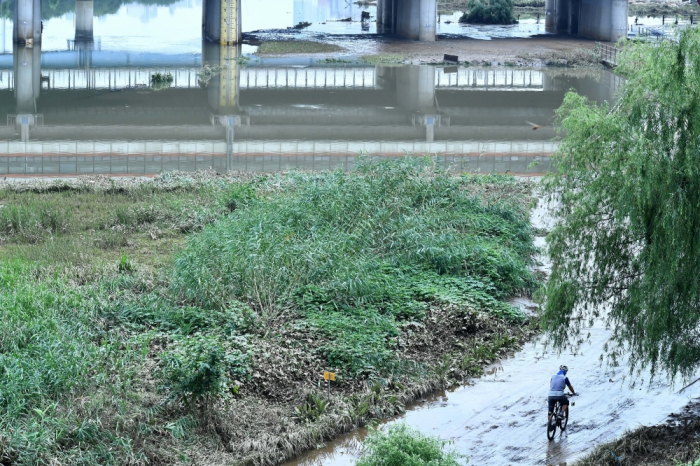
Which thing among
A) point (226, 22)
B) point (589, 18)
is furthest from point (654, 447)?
point (589, 18)

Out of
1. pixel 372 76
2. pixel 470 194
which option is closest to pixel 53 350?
pixel 470 194

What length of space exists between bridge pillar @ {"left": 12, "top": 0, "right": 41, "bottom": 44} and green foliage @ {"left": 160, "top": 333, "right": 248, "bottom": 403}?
59.8 metres

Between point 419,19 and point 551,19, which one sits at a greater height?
point 551,19

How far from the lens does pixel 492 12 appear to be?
102625 millimetres

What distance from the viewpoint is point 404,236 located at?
2300 centimetres

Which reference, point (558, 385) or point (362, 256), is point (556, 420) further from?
point (362, 256)

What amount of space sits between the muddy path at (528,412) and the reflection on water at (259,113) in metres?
Result: 9.68

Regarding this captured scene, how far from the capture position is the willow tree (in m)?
14.6

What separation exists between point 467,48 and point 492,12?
101ft

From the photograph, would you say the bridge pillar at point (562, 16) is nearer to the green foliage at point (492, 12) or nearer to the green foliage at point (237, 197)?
the green foliage at point (492, 12)

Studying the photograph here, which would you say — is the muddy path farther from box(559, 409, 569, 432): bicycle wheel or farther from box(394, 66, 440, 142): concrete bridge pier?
box(394, 66, 440, 142): concrete bridge pier

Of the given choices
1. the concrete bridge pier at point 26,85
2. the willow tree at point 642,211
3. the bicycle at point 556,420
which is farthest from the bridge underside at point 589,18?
the bicycle at point 556,420

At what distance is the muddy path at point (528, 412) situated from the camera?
15.0 metres

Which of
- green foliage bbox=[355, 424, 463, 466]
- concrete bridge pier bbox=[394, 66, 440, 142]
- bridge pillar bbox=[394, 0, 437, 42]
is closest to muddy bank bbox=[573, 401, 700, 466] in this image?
green foliage bbox=[355, 424, 463, 466]
